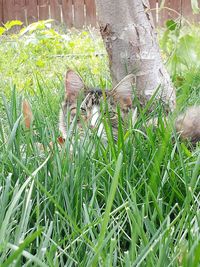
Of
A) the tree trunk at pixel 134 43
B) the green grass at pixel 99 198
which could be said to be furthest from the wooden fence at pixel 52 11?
the green grass at pixel 99 198

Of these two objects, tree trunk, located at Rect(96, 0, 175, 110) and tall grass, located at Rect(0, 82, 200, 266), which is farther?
tree trunk, located at Rect(96, 0, 175, 110)

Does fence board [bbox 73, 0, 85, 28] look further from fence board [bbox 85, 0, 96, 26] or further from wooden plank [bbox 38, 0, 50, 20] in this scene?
wooden plank [bbox 38, 0, 50, 20]

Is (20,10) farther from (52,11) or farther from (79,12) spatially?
(79,12)

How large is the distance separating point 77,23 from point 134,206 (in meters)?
9.92

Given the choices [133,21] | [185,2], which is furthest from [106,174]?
[185,2]

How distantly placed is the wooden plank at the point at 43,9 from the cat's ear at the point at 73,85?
8.13m

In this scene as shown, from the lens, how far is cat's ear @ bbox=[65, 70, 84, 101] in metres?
3.02

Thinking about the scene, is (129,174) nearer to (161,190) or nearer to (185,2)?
(161,190)

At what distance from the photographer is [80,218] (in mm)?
1468

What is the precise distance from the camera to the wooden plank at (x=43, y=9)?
1091 cm

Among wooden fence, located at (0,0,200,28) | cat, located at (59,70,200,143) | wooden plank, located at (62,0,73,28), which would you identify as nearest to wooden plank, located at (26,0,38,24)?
wooden fence, located at (0,0,200,28)

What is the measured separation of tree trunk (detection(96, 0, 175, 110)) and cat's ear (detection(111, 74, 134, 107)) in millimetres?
82

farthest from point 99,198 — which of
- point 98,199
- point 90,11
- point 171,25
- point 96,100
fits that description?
point 90,11

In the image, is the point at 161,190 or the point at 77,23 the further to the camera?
the point at 77,23
